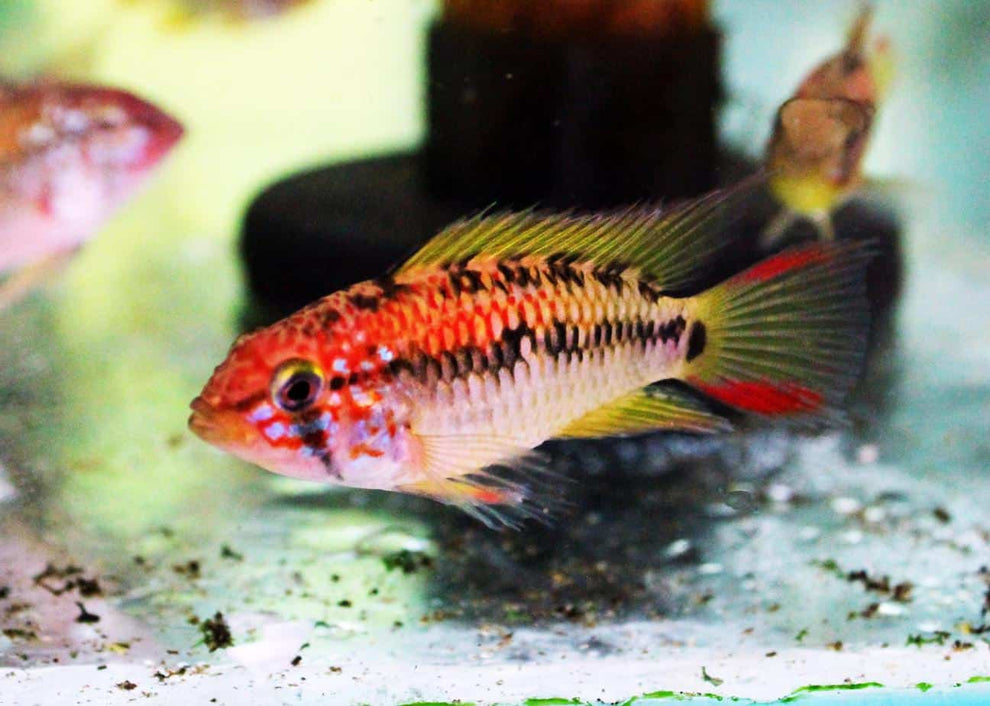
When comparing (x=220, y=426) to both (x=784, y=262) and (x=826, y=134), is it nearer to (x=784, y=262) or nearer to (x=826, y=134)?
(x=784, y=262)

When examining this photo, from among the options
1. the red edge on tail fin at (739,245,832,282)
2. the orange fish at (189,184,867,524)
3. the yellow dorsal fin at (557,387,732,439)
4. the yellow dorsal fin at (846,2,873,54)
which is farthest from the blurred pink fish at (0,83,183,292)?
the yellow dorsal fin at (846,2,873,54)

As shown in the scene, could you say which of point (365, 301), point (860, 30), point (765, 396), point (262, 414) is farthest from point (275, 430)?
point (860, 30)

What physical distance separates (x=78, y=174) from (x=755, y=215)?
126 cm

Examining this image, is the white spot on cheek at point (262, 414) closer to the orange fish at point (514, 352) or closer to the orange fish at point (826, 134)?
the orange fish at point (514, 352)

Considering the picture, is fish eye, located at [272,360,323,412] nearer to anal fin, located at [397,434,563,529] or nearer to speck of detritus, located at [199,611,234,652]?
anal fin, located at [397,434,563,529]

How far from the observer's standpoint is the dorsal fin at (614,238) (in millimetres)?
1179

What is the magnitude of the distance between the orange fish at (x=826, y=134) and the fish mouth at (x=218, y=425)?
3.25ft

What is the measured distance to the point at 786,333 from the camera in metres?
1.36

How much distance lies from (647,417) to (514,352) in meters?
0.30

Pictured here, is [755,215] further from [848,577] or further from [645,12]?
[848,577]

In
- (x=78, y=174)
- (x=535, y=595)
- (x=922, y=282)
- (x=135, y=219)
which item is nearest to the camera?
(x=78, y=174)

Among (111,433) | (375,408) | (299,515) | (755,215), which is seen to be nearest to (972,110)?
(755,215)

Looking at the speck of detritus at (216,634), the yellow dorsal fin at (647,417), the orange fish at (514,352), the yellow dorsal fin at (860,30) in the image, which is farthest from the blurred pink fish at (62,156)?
the yellow dorsal fin at (860,30)

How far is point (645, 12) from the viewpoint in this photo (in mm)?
1547
